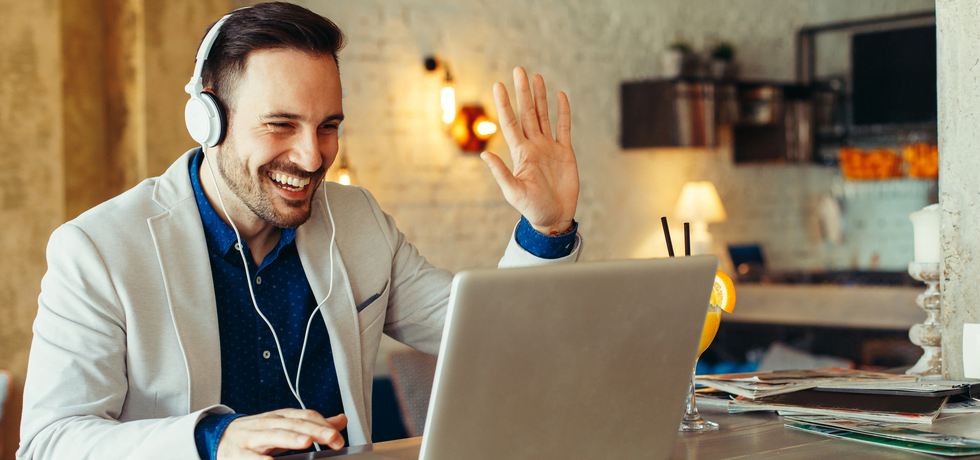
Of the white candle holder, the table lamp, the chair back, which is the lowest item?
the chair back

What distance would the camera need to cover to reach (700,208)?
6062mm

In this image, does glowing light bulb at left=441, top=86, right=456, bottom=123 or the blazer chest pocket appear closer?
the blazer chest pocket

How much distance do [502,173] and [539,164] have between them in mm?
140

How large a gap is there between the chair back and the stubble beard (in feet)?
4.87

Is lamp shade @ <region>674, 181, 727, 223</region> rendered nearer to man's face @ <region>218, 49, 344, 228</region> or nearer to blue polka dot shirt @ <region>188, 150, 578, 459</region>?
blue polka dot shirt @ <region>188, 150, 578, 459</region>

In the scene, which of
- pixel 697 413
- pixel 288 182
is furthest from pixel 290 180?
pixel 697 413

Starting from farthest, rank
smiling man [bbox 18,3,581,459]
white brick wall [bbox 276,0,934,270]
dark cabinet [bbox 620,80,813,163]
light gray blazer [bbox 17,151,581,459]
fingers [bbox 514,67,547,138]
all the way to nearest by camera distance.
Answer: dark cabinet [bbox 620,80,813,163] → white brick wall [bbox 276,0,934,270] → fingers [bbox 514,67,547,138] → smiling man [bbox 18,3,581,459] → light gray blazer [bbox 17,151,581,459]

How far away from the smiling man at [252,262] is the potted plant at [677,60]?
4.36 metres

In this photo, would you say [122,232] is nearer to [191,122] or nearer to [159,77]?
[191,122]

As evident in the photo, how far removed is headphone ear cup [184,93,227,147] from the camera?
60.5 inches

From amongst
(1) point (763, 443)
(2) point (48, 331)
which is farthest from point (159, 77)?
(1) point (763, 443)

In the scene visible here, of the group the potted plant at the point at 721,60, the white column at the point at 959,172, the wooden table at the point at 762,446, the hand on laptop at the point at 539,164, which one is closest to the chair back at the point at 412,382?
the hand on laptop at the point at 539,164

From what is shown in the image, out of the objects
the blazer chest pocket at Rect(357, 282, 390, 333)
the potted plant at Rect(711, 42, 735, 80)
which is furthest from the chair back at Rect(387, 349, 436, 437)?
the potted plant at Rect(711, 42, 735, 80)

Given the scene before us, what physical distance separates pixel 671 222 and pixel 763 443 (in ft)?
16.7
